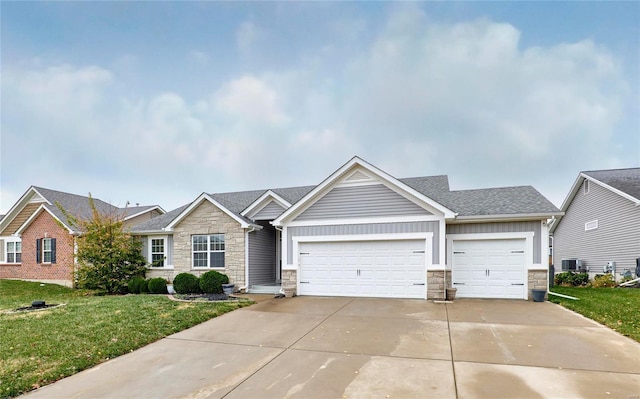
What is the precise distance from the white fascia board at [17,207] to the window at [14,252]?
127 centimetres

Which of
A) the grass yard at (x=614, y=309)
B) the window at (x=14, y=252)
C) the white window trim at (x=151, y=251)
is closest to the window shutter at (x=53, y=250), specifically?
the window at (x=14, y=252)

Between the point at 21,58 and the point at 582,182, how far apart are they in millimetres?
28879

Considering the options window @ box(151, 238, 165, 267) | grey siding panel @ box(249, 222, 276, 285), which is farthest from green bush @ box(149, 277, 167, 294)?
grey siding panel @ box(249, 222, 276, 285)

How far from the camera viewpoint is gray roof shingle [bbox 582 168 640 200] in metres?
16.4

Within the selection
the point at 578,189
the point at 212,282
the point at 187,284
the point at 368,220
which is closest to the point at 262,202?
the point at 212,282

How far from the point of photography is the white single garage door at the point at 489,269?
39.2 feet

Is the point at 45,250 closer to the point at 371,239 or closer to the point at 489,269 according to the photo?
the point at 371,239

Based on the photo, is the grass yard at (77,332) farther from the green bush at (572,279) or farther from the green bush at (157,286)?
the green bush at (572,279)

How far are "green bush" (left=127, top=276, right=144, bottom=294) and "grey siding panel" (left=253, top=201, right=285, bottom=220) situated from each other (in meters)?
5.86

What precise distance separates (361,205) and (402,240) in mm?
1959

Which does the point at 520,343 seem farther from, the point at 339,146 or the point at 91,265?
the point at 91,265

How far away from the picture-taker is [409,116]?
18172 millimetres

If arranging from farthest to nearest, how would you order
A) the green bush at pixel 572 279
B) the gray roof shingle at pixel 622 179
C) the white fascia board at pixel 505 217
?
the green bush at pixel 572 279 < the gray roof shingle at pixel 622 179 < the white fascia board at pixel 505 217

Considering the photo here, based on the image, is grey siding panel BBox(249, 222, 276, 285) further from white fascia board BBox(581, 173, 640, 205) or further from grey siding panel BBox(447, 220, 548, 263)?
white fascia board BBox(581, 173, 640, 205)
